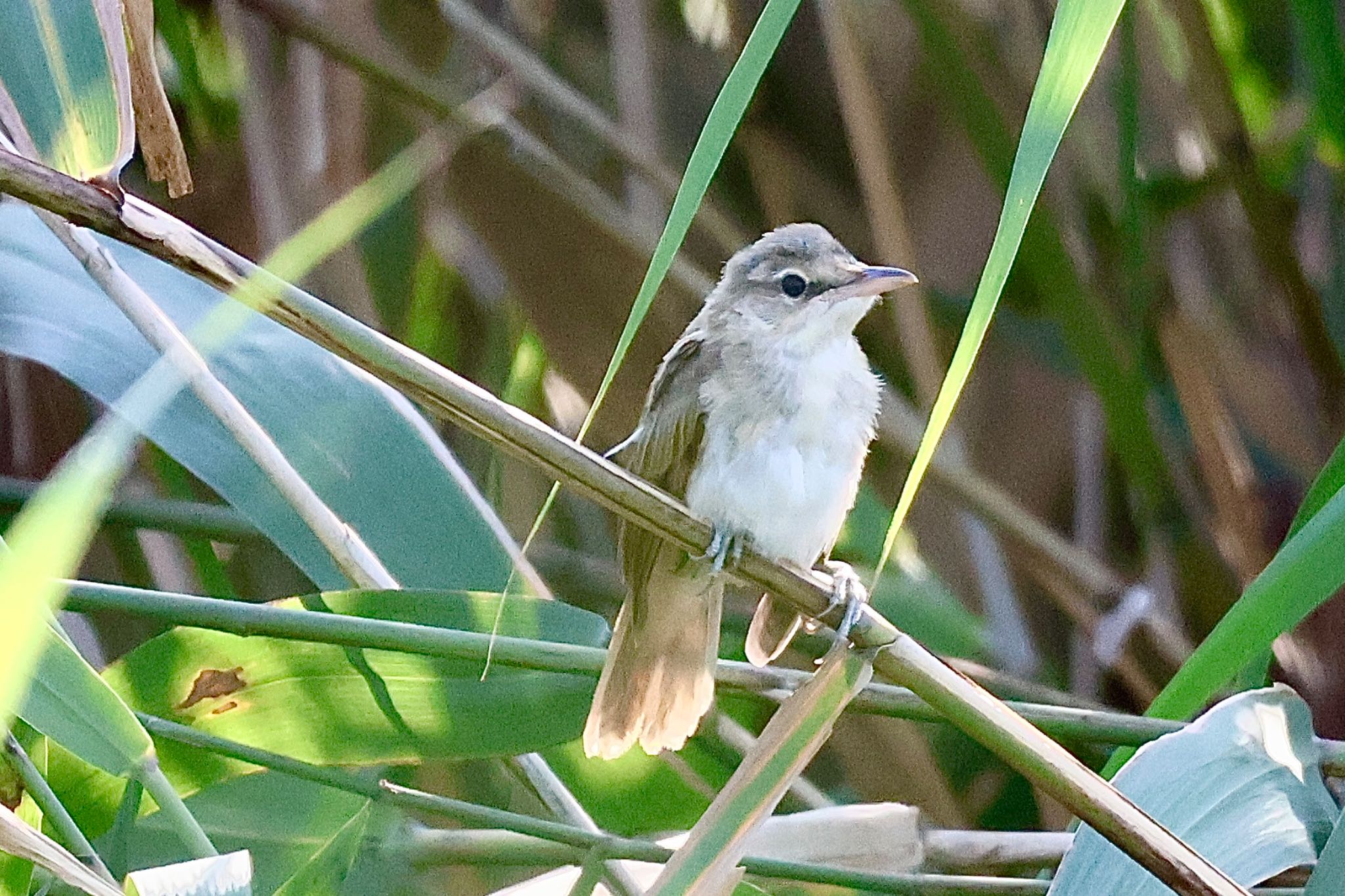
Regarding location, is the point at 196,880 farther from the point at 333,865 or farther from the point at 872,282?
the point at 872,282

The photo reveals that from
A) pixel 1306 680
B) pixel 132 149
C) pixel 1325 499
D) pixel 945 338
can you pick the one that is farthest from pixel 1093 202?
pixel 132 149

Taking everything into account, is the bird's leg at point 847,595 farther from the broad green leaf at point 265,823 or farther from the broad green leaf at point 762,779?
the broad green leaf at point 265,823

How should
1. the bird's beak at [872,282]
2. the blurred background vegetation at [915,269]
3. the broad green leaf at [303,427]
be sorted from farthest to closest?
1. the blurred background vegetation at [915,269]
2. the bird's beak at [872,282]
3. the broad green leaf at [303,427]

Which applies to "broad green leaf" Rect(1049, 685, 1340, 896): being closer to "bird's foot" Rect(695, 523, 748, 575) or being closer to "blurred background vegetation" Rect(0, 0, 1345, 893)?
"bird's foot" Rect(695, 523, 748, 575)

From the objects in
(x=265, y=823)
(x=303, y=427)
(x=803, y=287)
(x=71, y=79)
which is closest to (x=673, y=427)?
(x=803, y=287)

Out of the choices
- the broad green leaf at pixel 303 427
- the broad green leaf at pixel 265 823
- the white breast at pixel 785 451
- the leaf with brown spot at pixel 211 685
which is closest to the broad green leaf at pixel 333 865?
the broad green leaf at pixel 265 823

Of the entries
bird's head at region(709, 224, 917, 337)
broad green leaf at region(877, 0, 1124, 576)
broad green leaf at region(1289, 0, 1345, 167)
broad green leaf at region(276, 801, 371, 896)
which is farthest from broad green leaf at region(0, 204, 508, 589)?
broad green leaf at region(1289, 0, 1345, 167)

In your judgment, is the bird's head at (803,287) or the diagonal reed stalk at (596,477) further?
the bird's head at (803,287)
